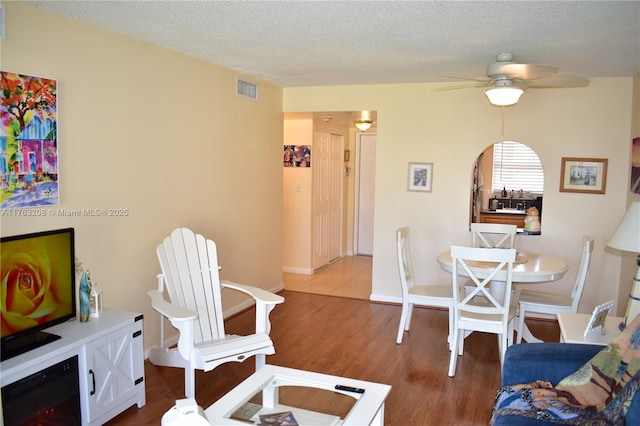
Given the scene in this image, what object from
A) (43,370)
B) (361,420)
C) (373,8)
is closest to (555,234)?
(373,8)

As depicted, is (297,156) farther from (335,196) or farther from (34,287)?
(34,287)

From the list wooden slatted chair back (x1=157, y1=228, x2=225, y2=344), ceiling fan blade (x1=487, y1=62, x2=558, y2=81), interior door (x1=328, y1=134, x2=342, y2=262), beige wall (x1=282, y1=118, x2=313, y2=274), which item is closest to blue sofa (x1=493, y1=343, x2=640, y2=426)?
ceiling fan blade (x1=487, y1=62, x2=558, y2=81)

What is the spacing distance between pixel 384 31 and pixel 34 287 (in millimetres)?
2494

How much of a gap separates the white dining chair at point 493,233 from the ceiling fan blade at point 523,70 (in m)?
1.63

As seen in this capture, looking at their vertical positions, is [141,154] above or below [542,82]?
below

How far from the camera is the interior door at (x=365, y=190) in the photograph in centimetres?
782

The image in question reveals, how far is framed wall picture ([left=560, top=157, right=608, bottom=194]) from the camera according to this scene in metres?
4.66

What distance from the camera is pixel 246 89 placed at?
4.88m

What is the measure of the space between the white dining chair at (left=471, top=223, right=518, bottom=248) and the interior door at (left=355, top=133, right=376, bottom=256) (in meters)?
3.11

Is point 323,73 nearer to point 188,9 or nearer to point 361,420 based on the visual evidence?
point 188,9

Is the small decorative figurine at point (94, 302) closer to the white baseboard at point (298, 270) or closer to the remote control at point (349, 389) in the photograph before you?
the remote control at point (349, 389)

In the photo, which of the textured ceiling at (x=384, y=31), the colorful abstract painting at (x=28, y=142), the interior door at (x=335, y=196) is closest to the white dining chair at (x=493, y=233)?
the textured ceiling at (x=384, y=31)

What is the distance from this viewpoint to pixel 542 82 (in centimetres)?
371

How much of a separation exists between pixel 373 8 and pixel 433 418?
93.3 inches
